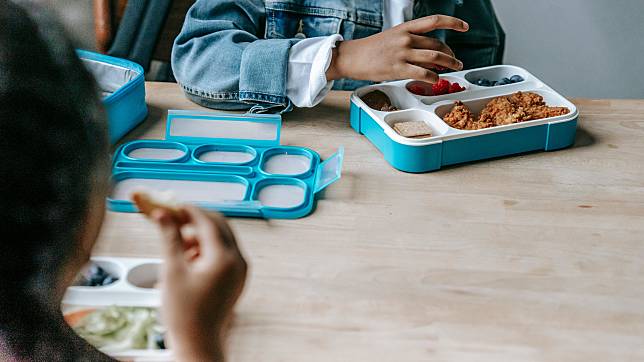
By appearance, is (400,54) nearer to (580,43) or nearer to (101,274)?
(101,274)

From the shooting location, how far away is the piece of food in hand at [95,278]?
68 cm

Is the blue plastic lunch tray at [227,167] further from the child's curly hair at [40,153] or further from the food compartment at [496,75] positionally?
the child's curly hair at [40,153]

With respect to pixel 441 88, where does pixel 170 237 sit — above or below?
above

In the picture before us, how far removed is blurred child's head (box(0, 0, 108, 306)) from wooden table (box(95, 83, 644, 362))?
13.5 inches

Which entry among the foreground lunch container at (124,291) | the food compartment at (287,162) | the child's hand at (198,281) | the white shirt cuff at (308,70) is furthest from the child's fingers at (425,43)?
the child's hand at (198,281)

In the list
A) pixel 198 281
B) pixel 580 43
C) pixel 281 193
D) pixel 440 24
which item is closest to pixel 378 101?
pixel 440 24

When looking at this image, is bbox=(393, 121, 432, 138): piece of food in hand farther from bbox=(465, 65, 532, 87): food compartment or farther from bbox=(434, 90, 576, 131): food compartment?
bbox=(465, 65, 532, 87): food compartment

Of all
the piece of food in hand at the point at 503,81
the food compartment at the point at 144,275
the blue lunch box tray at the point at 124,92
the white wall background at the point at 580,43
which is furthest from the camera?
the white wall background at the point at 580,43

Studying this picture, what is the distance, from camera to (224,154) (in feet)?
2.98

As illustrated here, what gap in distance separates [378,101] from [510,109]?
16cm

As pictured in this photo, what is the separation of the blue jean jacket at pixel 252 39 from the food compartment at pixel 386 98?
10 centimetres

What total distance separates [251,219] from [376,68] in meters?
0.30

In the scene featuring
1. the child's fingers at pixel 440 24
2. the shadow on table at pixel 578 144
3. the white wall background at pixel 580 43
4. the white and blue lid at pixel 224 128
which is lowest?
the white wall background at pixel 580 43

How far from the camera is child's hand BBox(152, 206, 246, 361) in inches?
13.1
